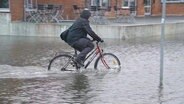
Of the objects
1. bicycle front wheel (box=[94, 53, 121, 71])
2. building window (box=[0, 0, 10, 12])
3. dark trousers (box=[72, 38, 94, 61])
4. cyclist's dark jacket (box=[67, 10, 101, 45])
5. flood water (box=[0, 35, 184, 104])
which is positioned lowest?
flood water (box=[0, 35, 184, 104])

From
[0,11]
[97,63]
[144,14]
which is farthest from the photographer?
[144,14]

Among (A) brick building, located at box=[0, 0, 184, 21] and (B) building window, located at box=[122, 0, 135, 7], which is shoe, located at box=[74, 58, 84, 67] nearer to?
(A) brick building, located at box=[0, 0, 184, 21]

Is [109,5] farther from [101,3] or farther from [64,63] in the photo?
[64,63]

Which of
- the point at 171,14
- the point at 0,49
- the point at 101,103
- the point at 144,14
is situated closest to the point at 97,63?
the point at 101,103

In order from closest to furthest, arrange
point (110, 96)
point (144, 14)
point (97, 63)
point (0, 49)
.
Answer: point (110, 96), point (97, 63), point (0, 49), point (144, 14)

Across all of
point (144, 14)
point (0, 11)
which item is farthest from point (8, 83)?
point (144, 14)

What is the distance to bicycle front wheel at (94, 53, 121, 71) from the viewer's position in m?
14.3

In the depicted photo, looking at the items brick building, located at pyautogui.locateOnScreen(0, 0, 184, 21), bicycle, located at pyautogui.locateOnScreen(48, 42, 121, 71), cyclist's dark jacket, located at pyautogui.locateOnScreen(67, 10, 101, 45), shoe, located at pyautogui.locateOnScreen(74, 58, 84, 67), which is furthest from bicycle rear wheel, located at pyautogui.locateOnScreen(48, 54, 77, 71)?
brick building, located at pyautogui.locateOnScreen(0, 0, 184, 21)

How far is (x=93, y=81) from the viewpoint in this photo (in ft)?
41.3

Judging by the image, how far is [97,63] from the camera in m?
14.5

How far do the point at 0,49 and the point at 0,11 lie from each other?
837 centimetres

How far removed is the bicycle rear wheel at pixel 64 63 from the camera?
46.1 ft

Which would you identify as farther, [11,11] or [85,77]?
[11,11]

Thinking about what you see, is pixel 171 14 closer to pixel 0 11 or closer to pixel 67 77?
pixel 0 11
